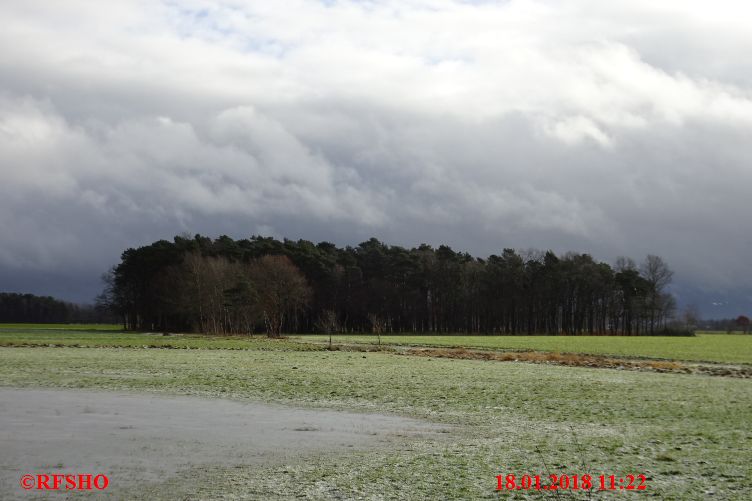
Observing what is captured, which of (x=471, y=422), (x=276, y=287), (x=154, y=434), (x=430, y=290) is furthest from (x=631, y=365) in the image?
(x=430, y=290)

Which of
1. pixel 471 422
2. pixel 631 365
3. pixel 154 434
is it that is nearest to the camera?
pixel 154 434

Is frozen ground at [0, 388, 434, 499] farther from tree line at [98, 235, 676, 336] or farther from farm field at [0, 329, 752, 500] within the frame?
tree line at [98, 235, 676, 336]

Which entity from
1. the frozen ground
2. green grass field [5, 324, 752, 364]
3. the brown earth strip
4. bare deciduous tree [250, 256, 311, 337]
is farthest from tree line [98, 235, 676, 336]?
the frozen ground

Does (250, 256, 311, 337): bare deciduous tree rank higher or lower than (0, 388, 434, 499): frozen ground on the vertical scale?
higher

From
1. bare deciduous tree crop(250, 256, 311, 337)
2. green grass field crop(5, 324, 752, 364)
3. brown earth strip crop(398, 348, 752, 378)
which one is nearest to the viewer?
brown earth strip crop(398, 348, 752, 378)

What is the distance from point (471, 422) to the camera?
20.6 m

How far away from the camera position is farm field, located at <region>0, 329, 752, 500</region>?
12306 mm

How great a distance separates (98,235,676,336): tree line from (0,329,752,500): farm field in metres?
122

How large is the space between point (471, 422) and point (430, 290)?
513 ft

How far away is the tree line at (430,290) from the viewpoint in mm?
164750

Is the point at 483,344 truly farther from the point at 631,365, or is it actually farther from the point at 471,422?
the point at 471,422

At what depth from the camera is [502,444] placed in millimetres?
16797

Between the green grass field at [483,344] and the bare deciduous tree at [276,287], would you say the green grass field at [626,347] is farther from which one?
the bare deciduous tree at [276,287]

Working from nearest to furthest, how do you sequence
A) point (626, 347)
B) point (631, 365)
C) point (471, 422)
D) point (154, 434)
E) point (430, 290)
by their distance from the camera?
point (154, 434), point (471, 422), point (631, 365), point (626, 347), point (430, 290)
